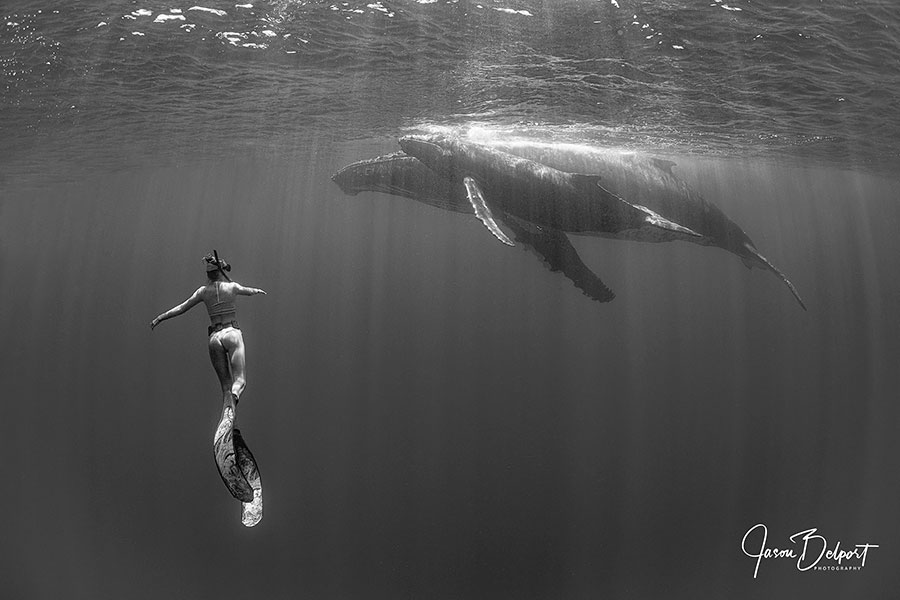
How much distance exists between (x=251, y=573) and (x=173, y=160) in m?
23.2

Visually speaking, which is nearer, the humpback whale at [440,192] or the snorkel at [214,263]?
the snorkel at [214,263]

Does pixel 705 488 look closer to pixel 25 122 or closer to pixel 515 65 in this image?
pixel 515 65

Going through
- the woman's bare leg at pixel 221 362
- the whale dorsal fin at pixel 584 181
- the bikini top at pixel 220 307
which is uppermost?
the whale dorsal fin at pixel 584 181

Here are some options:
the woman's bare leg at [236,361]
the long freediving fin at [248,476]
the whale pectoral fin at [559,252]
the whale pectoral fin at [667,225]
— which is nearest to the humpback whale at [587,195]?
the whale pectoral fin at [667,225]

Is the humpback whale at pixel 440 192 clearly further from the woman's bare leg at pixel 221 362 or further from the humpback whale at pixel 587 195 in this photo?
the woman's bare leg at pixel 221 362

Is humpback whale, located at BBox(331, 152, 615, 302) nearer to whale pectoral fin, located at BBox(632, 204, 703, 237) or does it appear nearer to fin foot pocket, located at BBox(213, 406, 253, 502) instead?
whale pectoral fin, located at BBox(632, 204, 703, 237)

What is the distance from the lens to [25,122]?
20.0 m

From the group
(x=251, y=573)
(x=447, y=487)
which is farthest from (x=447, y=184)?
(x=447, y=487)

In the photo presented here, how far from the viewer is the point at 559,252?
10.4 meters

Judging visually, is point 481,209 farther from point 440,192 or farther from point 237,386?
point 237,386

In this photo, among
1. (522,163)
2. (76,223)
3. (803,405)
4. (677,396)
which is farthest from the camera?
(76,223)

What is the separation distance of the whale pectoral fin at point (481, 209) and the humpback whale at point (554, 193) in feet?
0.07

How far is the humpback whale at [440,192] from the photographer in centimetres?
1013

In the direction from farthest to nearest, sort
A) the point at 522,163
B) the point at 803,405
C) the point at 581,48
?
the point at 803,405, the point at 581,48, the point at 522,163
